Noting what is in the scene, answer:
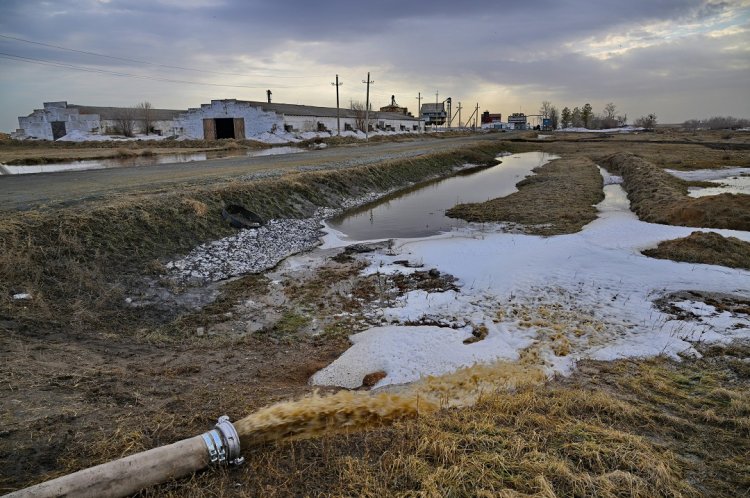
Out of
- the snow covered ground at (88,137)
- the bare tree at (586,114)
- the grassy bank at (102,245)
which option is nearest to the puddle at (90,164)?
the grassy bank at (102,245)

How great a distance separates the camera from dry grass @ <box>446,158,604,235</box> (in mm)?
17205

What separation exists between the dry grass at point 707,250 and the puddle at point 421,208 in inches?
286

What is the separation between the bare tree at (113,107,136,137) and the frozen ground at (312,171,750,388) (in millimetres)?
58720

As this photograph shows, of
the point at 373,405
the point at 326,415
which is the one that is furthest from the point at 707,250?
the point at 326,415

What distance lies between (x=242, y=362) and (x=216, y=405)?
1.79 metres

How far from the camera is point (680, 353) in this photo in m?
7.50

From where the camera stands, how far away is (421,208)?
21.8 m

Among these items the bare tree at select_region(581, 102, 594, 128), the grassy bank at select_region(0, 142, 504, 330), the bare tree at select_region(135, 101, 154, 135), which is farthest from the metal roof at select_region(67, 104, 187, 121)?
the bare tree at select_region(581, 102, 594, 128)

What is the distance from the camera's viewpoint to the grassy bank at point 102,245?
8.45 meters

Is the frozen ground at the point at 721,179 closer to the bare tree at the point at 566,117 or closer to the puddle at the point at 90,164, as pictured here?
the puddle at the point at 90,164

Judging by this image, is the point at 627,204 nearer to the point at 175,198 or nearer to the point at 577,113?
the point at 175,198

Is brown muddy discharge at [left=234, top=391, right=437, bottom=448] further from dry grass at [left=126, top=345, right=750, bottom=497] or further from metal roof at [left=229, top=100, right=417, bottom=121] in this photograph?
metal roof at [left=229, top=100, right=417, bottom=121]

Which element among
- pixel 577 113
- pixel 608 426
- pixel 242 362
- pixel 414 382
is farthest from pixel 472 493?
pixel 577 113

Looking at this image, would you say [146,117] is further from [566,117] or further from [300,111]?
[566,117]
